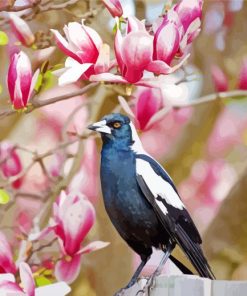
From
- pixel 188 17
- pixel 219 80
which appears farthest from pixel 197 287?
pixel 219 80

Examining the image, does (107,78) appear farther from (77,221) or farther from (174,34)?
(77,221)

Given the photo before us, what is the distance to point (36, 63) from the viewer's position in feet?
6.96

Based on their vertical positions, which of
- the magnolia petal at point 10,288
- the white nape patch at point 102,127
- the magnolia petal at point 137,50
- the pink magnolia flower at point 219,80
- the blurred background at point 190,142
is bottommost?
the blurred background at point 190,142

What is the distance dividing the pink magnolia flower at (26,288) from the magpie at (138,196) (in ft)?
0.47

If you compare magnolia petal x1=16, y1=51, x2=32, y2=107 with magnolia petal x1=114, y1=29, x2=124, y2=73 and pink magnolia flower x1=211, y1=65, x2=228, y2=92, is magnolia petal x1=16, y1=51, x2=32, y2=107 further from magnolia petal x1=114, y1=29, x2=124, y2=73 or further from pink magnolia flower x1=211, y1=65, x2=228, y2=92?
pink magnolia flower x1=211, y1=65, x2=228, y2=92

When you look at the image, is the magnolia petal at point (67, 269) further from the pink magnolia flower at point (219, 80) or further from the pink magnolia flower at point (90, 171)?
the pink magnolia flower at point (219, 80)

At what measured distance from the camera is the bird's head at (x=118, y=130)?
1.62 metres

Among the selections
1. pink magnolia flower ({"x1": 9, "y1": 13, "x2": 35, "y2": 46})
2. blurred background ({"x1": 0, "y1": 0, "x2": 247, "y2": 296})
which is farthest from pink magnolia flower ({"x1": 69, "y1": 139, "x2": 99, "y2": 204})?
pink magnolia flower ({"x1": 9, "y1": 13, "x2": 35, "y2": 46})

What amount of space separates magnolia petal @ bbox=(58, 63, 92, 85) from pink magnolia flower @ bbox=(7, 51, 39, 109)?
8 cm

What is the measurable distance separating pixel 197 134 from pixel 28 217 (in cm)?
50

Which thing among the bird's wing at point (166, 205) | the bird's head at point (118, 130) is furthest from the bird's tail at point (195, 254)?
the bird's head at point (118, 130)

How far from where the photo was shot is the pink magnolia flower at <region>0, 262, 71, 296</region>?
159 cm

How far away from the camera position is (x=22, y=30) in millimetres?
1771

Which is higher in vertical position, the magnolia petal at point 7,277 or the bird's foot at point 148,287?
the bird's foot at point 148,287
